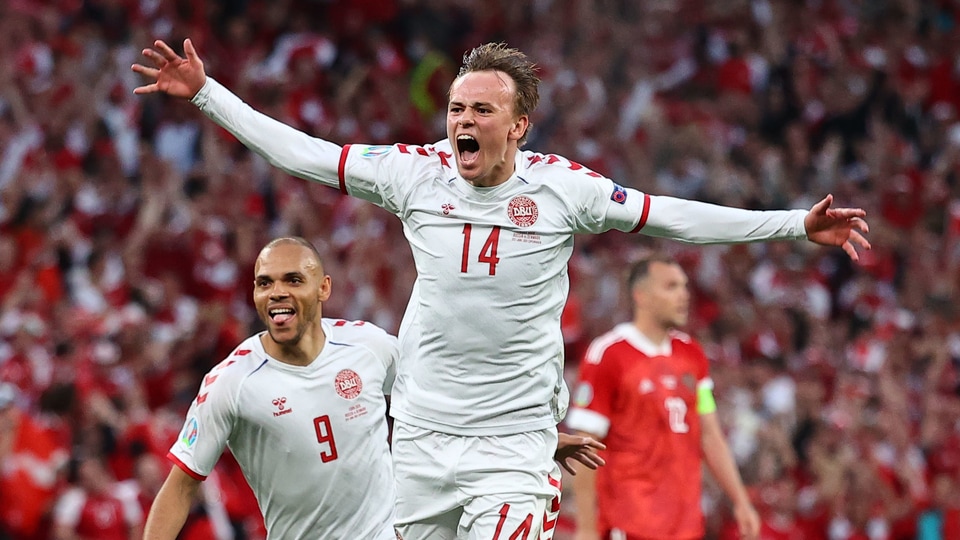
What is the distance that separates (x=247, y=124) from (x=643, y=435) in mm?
3463

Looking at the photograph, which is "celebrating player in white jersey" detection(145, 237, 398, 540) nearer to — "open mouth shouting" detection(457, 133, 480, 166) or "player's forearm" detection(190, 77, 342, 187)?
"player's forearm" detection(190, 77, 342, 187)

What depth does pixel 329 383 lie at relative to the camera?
6074 millimetres

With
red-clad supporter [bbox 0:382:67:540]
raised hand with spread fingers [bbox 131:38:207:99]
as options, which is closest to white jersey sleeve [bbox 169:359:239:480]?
raised hand with spread fingers [bbox 131:38:207:99]

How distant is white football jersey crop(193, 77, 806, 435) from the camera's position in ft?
18.4

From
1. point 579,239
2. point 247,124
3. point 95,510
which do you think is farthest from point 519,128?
point 579,239

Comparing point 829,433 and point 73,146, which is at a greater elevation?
point 73,146

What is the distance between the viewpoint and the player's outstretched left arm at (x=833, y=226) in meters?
5.62

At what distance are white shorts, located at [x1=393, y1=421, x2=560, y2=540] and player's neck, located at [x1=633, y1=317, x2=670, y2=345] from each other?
2.73 meters

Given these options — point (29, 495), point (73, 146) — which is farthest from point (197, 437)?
point (73, 146)

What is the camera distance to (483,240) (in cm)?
558

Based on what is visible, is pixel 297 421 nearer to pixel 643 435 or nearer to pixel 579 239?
pixel 643 435

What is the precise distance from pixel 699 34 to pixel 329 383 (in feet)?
39.8

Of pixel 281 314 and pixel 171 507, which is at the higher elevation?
pixel 281 314

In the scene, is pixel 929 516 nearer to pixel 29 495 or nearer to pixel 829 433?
pixel 829 433
